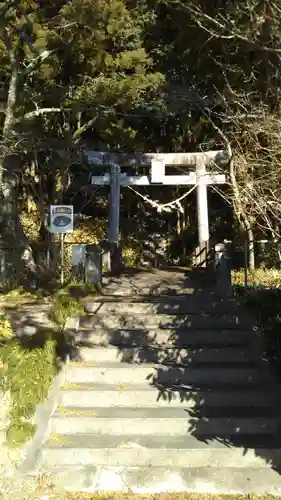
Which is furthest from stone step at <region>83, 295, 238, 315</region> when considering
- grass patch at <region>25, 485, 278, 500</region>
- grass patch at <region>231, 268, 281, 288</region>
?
grass patch at <region>25, 485, 278, 500</region>

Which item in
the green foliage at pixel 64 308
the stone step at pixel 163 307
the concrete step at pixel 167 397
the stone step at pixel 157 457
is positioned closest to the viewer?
the stone step at pixel 157 457

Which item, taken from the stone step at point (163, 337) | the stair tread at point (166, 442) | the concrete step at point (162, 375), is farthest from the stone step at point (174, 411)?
the stone step at point (163, 337)

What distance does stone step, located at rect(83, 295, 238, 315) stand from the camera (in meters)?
6.96

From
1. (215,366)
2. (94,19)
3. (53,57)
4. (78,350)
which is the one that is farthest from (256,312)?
(53,57)

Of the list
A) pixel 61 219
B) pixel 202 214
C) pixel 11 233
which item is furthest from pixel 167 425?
pixel 202 214

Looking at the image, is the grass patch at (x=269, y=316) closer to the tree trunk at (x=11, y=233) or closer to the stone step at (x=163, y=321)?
the stone step at (x=163, y=321)

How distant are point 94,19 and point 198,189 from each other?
23.0ft

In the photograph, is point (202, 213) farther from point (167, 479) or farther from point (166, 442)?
point (167, 479)

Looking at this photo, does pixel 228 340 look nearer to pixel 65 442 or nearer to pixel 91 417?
pixel 91 417

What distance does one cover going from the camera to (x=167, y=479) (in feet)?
13.9

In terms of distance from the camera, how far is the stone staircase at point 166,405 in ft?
14.1

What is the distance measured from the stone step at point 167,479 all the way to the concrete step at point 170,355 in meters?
1.70

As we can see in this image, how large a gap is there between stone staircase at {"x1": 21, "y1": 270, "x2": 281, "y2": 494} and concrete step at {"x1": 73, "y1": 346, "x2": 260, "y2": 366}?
0.04 ft

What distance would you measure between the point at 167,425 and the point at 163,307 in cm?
241
